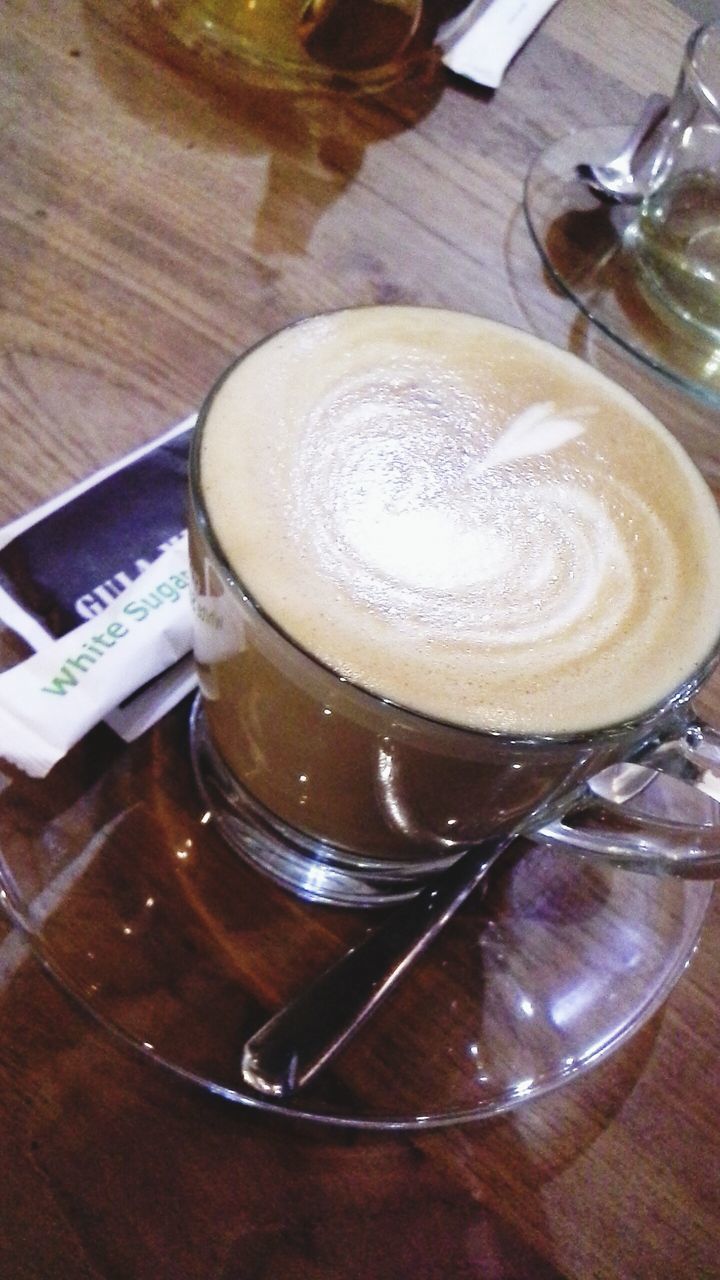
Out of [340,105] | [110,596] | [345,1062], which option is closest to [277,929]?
[345,1062]

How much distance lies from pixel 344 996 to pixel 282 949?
4cm

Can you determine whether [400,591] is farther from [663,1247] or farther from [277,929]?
[663,1247]

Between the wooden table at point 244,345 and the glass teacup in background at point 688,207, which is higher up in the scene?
the glass teacup in background at point 688,207

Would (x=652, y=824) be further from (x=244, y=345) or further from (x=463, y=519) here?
(x=244, y=345)

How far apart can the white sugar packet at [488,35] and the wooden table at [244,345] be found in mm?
16

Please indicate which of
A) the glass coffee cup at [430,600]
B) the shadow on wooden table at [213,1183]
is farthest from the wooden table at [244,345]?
the glass coffee cup at [430,600]

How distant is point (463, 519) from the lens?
0.45 metres

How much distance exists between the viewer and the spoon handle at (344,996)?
401mm

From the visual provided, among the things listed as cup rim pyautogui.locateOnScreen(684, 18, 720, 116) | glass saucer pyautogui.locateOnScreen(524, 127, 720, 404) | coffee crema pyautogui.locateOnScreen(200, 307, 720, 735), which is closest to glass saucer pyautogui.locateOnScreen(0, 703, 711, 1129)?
coffee crema pyautogui.locateOnScreen(200, 307, 720, 735)

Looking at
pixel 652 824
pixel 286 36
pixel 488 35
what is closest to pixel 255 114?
pixel 286 36

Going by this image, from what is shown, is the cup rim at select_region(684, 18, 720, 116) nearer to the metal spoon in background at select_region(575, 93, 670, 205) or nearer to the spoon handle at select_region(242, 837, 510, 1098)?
the metal spoon in background at select_region(575, 93, 670, 205)

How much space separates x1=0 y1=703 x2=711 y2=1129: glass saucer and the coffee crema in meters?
0.14

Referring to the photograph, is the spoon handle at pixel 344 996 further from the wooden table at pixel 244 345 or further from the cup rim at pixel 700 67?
the cup rim at pixel 700 67

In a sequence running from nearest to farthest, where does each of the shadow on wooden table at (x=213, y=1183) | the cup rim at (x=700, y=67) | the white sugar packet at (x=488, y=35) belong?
1. the shadow on wooden table at (x=213, y=1183)
2. the cup rim at (x=700, y=67)
3. the white sugar packet at (x=488, y=35)
